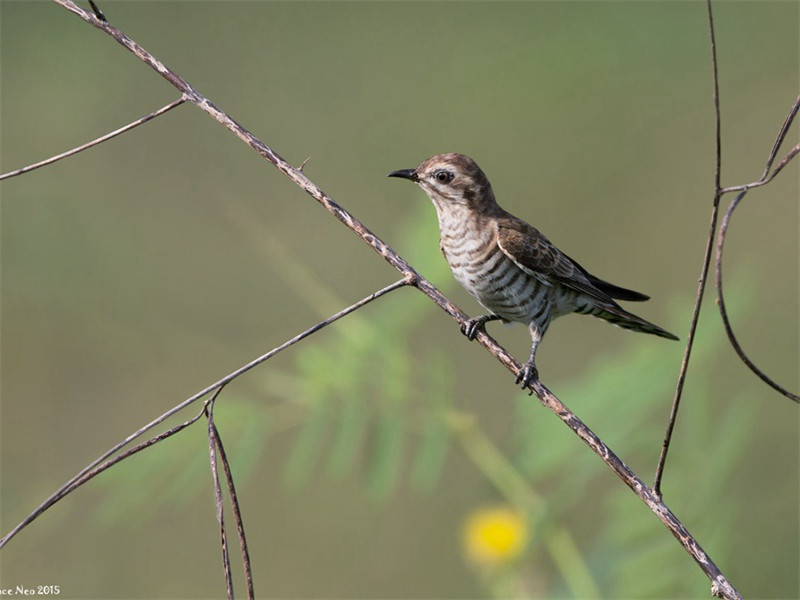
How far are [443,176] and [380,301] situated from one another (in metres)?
0.66

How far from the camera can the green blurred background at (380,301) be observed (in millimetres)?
3639

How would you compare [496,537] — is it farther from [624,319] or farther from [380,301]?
[380,301]

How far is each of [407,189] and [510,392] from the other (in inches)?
87.1

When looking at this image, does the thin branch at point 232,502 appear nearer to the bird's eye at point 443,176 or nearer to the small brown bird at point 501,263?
the small brown bird at point 501,263

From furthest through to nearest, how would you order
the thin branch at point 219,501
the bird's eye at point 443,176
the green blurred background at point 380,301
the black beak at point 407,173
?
the bird's eye at point 443,176 < the black beak at point 407,173 < the green blurred background at point 380,301 < the thin branch at point 219,501

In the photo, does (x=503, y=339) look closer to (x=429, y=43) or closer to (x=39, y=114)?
(x=429, y=43)

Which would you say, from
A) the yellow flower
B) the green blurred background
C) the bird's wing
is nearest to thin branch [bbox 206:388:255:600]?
the green blurred background

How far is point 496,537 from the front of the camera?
379cm

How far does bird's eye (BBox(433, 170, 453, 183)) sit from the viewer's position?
3926 millimetres

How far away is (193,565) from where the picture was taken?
6258 mm

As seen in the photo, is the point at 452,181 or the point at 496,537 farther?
the point at 452,181

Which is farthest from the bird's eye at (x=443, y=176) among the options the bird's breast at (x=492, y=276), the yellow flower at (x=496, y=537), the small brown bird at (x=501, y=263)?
the yellow flower at (x=496, y=537)

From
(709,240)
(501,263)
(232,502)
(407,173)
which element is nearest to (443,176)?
(407,173)

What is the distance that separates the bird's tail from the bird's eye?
0.77 meters
